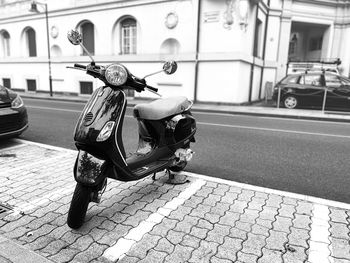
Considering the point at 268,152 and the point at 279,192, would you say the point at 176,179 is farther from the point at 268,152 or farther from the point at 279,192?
the point at 268,152

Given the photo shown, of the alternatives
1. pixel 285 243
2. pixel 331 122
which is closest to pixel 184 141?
pixel 285 243

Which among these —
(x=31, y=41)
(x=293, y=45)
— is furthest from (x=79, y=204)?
(x=293, y=45)

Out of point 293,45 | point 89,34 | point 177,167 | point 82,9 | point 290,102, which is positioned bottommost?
point 177,167

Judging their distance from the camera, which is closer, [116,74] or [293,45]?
[116,74]

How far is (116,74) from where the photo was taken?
280 centimetres

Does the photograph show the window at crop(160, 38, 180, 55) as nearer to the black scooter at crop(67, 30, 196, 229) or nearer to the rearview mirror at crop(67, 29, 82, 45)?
the black scooter at crop(67, 30, 196, 229)

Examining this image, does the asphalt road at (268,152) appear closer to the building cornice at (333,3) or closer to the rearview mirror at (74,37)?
the rearview mirror at (74,37)

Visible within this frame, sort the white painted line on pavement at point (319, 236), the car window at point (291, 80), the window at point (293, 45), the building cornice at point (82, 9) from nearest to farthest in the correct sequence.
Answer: the white painted line on pavement at point (319, 236) < the car window at point (291, 80) < the building cornice at point (82, 9) < the window at point (293, 45)

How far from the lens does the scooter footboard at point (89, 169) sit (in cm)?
276

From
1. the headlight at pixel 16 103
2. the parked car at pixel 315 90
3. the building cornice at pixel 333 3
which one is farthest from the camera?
the building cornice at pixel 333 3

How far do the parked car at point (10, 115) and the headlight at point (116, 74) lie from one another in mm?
3593

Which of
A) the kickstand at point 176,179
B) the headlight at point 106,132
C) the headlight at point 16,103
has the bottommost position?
the kickstand at point 176,179

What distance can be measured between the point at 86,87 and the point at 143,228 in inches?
661

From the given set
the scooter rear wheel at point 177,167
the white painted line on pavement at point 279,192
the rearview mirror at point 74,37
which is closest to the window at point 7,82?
the scooter rear wheel at point 177,167
